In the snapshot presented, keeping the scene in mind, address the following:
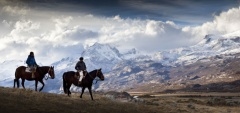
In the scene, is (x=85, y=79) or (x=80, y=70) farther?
(x=80, y=70)

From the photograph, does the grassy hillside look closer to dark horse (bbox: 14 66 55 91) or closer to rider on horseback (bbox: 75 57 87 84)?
dark horse (bbox: 14 66 55 91)

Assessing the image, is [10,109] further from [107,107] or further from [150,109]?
[150,109]

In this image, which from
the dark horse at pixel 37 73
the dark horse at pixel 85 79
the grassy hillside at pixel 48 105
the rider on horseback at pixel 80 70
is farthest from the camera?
the dark horse at pixel 37 73

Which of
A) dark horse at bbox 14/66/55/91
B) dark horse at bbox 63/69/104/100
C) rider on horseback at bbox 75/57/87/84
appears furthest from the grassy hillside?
rider on horseback at bbox 75/57/87/84

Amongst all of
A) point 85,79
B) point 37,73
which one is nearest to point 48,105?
point 85,79

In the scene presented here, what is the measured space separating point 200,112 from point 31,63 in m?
25.1

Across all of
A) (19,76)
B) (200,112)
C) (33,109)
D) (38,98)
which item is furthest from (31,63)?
(200,112)

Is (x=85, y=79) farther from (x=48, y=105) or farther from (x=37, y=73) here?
(x=48, y=105)

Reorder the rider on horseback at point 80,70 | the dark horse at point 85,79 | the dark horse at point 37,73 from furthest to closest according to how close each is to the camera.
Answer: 1. the dark horse at point 37,73
2. the rider on horseback at point 80,70
3. the dark horse at point 85,79

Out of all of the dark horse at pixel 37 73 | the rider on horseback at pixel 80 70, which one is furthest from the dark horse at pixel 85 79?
the dark horse at pixel 37 73

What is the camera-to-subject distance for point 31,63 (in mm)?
47219

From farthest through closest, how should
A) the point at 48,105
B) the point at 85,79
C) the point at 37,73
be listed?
the point at 37,73
the point at 85,79
the point at 48,105

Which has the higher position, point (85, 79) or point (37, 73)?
point (37, 73)

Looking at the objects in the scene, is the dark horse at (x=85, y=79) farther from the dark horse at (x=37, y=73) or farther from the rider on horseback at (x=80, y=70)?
the dark horse at (x=37, y=73)
